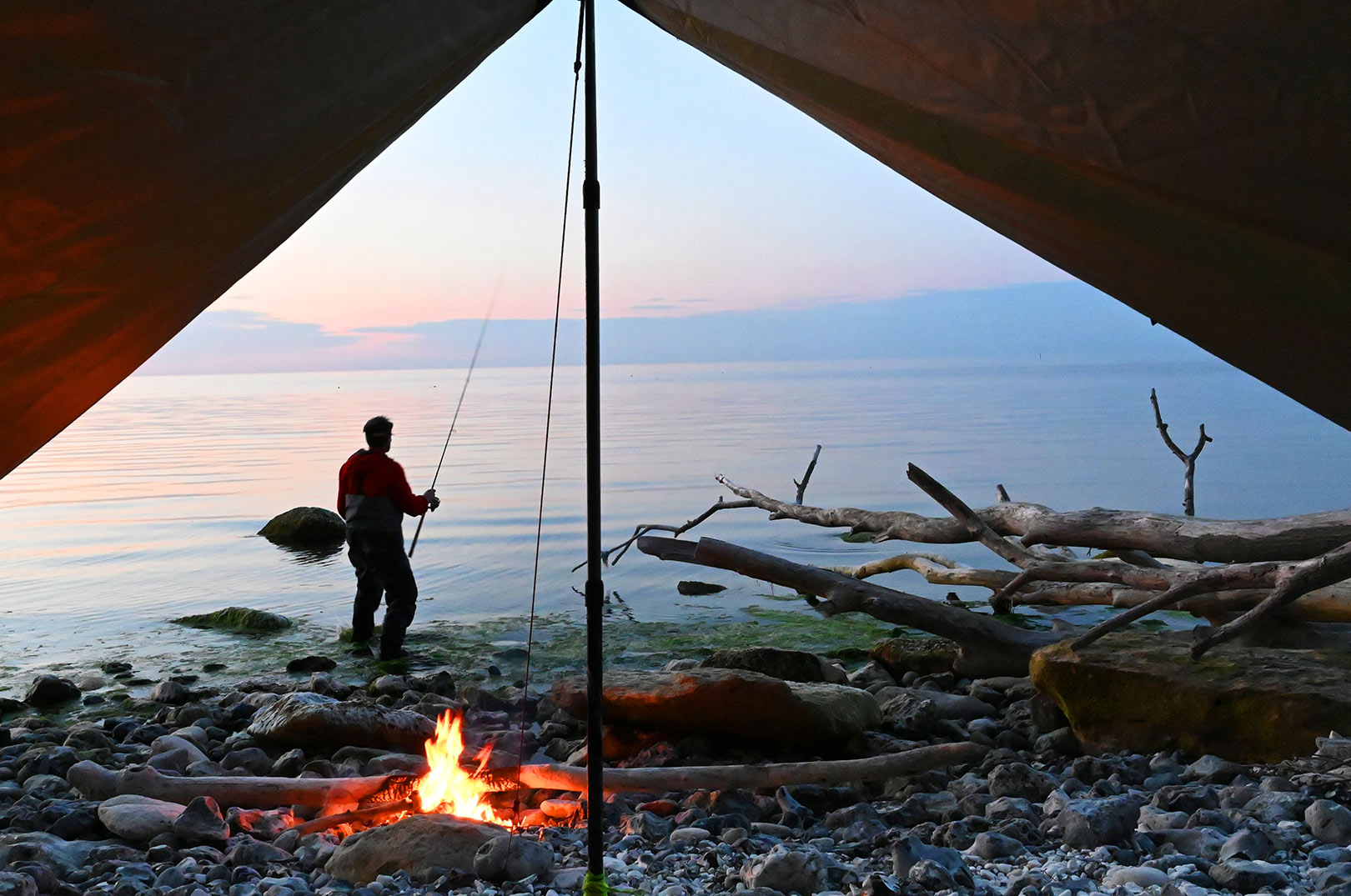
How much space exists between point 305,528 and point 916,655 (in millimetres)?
11470

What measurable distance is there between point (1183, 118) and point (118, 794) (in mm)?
4718

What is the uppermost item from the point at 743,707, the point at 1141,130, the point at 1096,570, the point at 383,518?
the point at 1141,130

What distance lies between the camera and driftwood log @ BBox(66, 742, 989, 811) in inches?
169

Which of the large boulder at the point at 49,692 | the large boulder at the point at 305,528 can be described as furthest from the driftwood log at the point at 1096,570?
the large boulder at the point at 305,528

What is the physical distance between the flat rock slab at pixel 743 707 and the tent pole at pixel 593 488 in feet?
7.35

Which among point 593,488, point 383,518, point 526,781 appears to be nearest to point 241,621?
point 383,518

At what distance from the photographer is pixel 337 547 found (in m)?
15.5

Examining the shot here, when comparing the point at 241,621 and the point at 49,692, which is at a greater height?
the point at 49,692

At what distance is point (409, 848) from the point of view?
352 centimetres

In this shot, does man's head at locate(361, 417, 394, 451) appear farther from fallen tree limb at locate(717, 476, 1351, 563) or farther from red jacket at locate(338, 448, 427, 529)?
fallen tree limb at locate(717, 476, 1351, 563)

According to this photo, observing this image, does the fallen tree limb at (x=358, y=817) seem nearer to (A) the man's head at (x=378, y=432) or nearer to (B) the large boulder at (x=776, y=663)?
(B) the large boulder at (x=776, y=663)

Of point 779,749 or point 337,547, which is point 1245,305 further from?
point 337,547

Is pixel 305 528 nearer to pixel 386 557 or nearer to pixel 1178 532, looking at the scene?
Result: pixel 386 557

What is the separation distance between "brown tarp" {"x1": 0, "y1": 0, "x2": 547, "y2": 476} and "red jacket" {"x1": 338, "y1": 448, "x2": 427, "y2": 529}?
5.24 m
